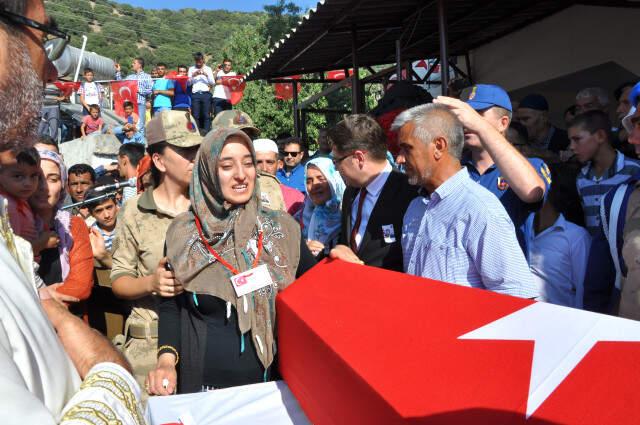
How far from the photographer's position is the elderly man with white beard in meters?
0.80

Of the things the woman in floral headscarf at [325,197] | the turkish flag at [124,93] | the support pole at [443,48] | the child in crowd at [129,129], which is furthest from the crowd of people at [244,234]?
the turkish flag at [124,93]

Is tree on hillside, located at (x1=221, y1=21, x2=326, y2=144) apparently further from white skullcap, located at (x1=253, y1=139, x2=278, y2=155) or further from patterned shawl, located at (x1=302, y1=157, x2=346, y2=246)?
patterned shawl, located at (x1=302, y1=157, x2=346, y2=246)

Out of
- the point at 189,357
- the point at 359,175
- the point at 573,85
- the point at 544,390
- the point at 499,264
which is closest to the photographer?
the point at 544,390

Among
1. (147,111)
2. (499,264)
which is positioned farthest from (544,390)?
(147,111)

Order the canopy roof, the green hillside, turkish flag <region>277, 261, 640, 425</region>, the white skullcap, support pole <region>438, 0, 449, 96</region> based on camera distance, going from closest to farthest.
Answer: turkish flag <region>277, 261, 640, 425</region>, the white skullcap, support pole <region>438, 0, 449, 96</region>, the canopy roof, the green hillside

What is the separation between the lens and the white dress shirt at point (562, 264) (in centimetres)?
285

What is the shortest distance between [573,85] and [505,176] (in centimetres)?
703

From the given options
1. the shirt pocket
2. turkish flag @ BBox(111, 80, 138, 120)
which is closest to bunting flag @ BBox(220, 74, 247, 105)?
turkish flag @ BBox(111, 80, 138, 120)

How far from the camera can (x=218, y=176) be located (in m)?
2.37

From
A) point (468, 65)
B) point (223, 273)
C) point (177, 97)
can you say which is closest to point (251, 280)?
point (223, 273)

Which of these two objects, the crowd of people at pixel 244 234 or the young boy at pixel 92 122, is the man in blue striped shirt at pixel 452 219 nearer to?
the crowd of people at pixel 244 234

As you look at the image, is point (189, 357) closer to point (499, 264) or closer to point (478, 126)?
point (499, 264)

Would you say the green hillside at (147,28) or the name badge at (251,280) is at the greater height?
the green hillside at (147,28)

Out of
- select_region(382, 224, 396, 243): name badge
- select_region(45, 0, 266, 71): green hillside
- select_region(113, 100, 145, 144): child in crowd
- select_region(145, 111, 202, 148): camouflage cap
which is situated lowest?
select_region(382, 224, 396, 243): name badge
